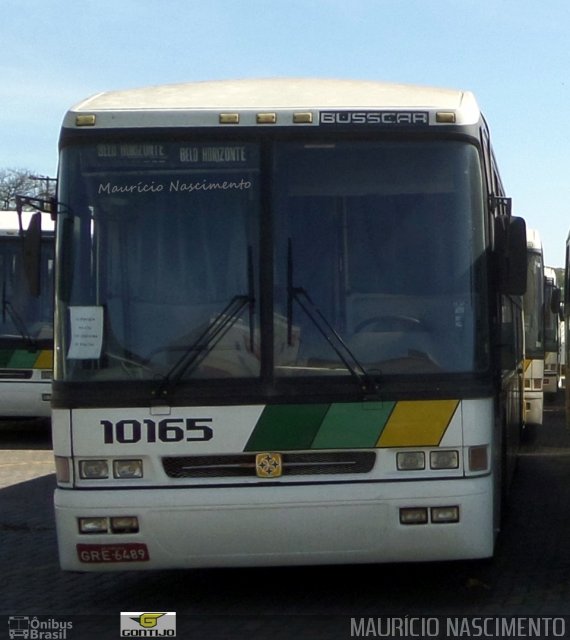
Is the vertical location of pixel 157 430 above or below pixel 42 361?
above

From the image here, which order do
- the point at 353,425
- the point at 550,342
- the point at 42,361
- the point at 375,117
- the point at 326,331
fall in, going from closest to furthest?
the point at 353,425, the point at 326,331, the point at 375,117, the point at 42,361, the point at 550,342

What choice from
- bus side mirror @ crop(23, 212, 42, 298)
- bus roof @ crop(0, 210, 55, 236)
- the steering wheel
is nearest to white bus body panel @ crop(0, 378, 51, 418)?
bus roof @ crop(0, 210, 55, 236)

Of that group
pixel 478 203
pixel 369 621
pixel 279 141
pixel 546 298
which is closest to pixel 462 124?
pixel 478 203

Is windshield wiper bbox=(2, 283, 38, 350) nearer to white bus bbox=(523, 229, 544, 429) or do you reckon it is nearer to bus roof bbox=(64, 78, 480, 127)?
white bus bbox=(523, 229, 544, 429)

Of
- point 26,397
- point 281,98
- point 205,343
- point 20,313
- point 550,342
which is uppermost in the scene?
point 281,98

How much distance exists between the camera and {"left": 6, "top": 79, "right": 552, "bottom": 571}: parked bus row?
25.4ft

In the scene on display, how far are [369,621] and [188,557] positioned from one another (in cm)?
108

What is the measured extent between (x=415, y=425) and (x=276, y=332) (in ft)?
3.14

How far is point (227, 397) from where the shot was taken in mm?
7816

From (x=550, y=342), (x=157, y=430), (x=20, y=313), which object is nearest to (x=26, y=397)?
(x=20, y=313)

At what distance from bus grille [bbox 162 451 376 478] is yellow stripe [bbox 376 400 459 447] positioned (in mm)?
153

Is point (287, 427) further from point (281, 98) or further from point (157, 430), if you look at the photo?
point (281, 98)

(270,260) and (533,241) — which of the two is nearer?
(270,260)

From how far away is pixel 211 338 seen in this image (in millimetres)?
7871
